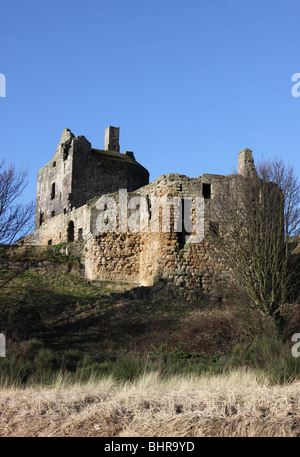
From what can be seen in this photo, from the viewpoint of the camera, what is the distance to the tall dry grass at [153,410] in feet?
23.9

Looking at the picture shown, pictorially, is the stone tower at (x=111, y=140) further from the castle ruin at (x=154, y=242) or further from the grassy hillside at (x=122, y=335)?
the grassy hillside at (x=122, y=335)

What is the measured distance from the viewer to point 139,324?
56.1 feet

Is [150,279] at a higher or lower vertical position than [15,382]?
higher

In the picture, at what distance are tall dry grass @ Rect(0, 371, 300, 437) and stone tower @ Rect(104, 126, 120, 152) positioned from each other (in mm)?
32333

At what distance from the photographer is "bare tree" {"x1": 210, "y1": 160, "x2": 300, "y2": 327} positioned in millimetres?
16328

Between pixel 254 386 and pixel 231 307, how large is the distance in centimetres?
893

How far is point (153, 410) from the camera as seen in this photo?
7879 mm

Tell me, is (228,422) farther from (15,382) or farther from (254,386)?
(15,382)

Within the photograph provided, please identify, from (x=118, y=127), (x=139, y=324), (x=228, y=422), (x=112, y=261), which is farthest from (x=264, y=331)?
(x=118, y=127)

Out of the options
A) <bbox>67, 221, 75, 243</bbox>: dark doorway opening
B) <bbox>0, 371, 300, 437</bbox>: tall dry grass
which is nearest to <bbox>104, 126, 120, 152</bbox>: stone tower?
<bbox>67, 221, 75, 243</bbox>: dark doorway opening

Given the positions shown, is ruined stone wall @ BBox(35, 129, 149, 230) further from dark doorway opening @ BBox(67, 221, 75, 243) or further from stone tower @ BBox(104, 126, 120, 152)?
dark doorway opening @ BBox(67, 221, 75, 243)

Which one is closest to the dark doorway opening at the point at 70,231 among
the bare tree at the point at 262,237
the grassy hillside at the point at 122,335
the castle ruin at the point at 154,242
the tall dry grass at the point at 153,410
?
the castle ruin at the point at 154,242

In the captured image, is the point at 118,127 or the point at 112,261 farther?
the point at 118,127
